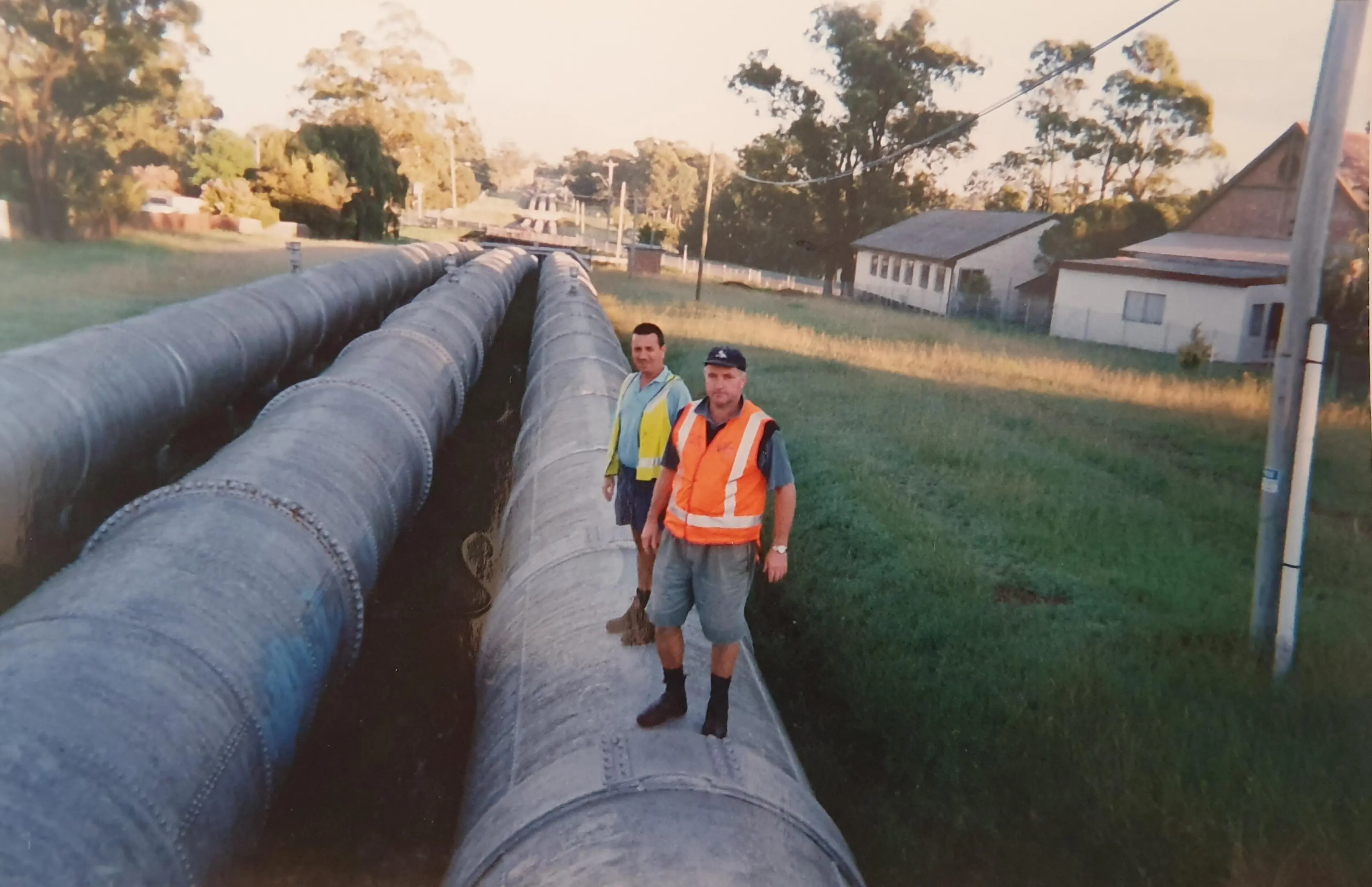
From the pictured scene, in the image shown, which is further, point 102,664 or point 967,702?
point 967,702

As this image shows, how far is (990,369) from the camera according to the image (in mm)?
11641

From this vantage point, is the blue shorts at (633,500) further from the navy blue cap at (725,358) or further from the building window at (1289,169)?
the building window at (1289,169)

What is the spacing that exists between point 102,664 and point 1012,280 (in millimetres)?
10696

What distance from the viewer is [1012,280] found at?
11867 mm

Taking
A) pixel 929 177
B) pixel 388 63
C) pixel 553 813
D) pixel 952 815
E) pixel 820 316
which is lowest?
pixel 952 815

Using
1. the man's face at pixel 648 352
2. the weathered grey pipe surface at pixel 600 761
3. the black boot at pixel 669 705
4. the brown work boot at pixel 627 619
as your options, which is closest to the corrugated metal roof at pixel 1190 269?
the man's face at pixel 648 352

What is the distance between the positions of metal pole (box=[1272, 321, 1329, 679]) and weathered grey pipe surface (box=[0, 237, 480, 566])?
919 centimetres

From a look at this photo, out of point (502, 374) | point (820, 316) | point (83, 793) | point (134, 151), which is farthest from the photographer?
point (134, 151)

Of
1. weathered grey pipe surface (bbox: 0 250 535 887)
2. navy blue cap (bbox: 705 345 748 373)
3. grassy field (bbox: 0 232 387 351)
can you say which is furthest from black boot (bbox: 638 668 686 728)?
grassy field (bbox: 0 232 387 351)

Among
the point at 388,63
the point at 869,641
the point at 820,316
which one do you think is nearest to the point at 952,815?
the point at 869,641

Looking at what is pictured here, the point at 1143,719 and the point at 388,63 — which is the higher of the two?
the point at 388,63

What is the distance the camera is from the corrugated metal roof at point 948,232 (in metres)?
11.2

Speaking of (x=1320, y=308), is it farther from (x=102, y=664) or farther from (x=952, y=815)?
(x=102, y=664)

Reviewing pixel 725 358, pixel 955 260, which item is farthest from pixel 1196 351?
pixel 725 358
